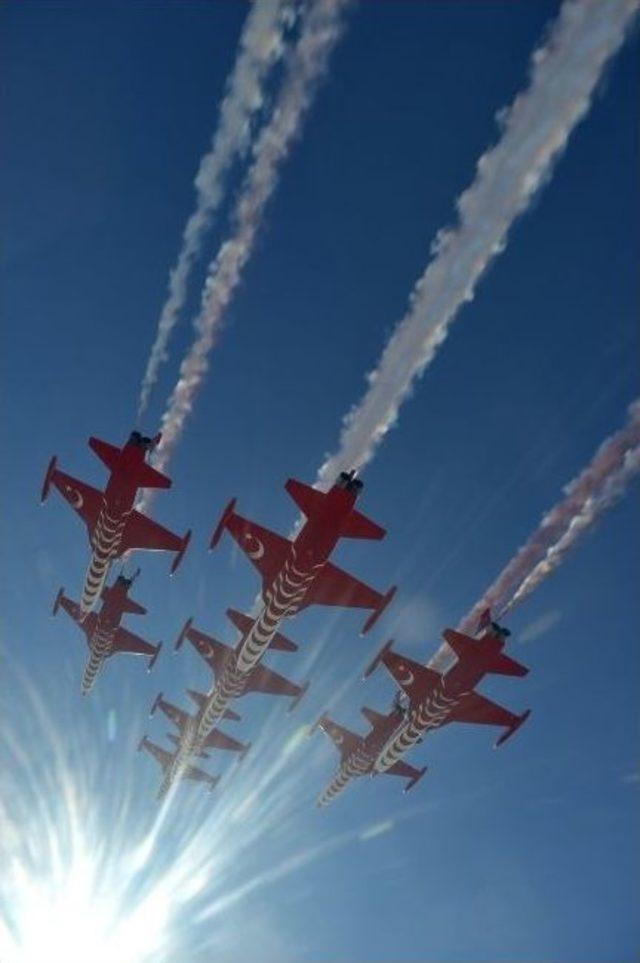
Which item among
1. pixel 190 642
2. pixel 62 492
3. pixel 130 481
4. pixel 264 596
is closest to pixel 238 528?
pixel 264 596

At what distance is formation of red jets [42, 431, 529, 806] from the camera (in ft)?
110

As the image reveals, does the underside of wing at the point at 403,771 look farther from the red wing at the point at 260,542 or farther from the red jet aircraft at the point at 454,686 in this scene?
the red wing at the point at 260,542

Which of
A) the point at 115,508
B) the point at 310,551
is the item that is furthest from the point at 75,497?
the point at 310,551

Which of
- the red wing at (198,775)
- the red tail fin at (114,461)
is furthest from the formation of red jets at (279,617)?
the red wing at (198,775)

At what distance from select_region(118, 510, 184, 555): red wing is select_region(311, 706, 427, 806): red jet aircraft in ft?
61.0

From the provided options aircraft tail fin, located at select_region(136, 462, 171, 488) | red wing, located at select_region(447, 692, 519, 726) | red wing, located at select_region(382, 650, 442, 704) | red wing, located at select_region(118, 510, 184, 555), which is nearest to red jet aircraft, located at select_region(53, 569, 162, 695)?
red wing, located at select_region(118, 510, 184, 555)

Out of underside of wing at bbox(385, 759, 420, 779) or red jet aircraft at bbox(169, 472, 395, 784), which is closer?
red jet aircraft at bbox(169, 472, 395, 784)

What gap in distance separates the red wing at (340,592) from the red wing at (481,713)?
949cm

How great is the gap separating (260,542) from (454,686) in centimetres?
1256

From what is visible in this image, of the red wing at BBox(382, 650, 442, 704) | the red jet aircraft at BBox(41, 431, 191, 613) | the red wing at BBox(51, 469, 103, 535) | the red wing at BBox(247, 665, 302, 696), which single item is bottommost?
the red wing at BBox(382, 650, 442, 704)

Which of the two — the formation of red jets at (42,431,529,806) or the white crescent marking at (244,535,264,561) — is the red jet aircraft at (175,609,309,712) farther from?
the white crescent marking at (244,535,264,561)

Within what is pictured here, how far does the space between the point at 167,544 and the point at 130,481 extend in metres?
7.46

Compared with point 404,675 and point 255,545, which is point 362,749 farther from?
point 255,545

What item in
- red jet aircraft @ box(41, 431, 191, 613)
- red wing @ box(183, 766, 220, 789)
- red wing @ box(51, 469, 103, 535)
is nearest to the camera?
red jet aircraft @ box(41, 431, 191, 613)
